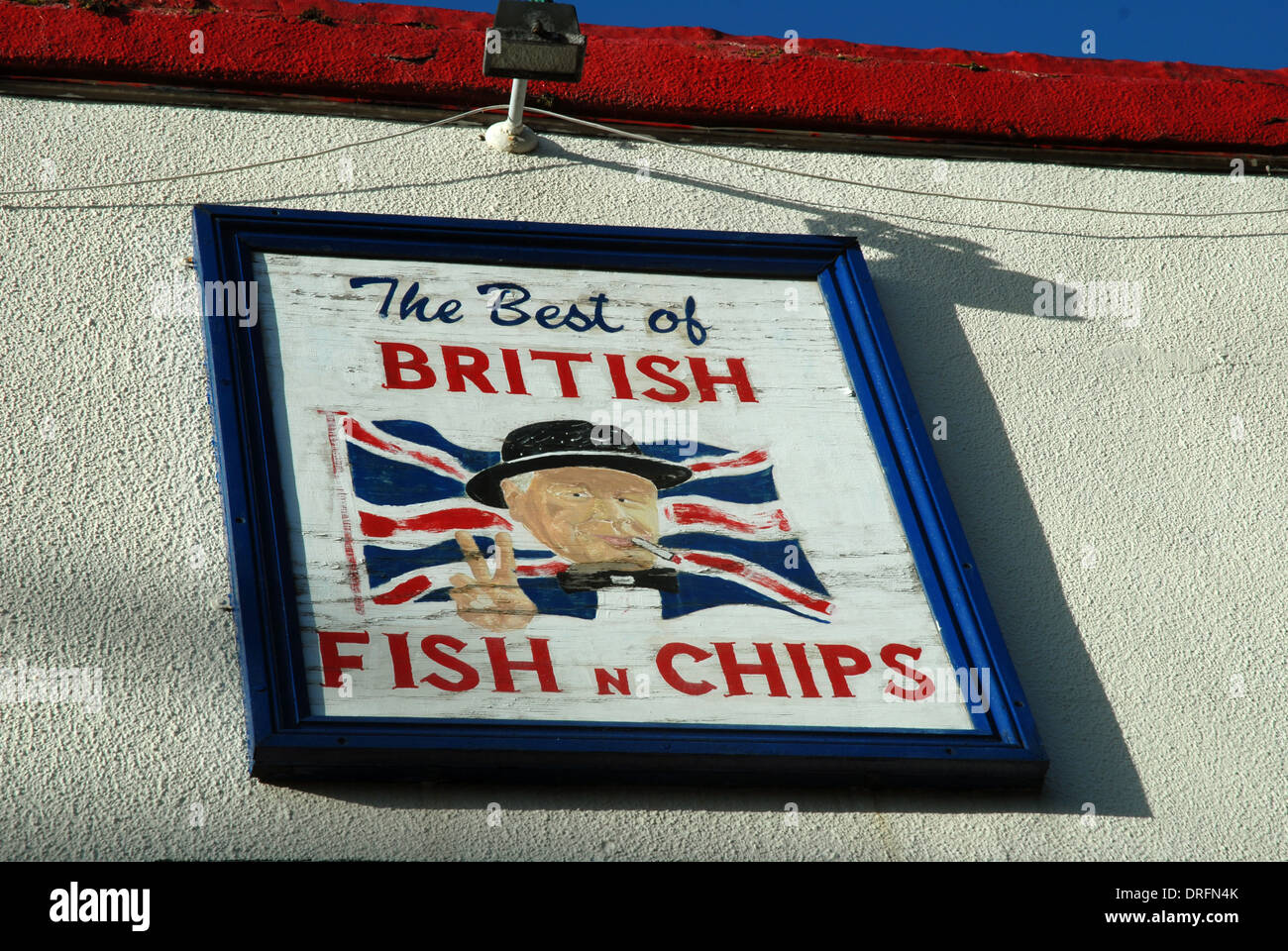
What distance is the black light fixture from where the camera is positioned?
3.57 metres

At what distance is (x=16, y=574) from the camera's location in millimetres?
2871

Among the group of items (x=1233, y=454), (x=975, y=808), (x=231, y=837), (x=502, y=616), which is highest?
(x=1233, y=454)

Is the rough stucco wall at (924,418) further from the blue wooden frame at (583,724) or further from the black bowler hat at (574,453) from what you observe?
the black bowler hat at (574,453)

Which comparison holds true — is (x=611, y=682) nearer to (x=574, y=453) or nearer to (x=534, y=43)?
(x=574, y=453)

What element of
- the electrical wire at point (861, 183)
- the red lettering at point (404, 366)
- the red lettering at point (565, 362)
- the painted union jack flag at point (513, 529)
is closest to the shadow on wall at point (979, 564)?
the electrical wire at point (861, 183)

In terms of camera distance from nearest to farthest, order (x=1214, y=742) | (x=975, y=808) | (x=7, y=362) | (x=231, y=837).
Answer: (x=231, y=837)
(x=975, y=808)
(x=1214, y=742)
(x=7, y=362)

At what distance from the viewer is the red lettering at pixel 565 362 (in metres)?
3.43

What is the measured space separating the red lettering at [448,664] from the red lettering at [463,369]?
0.75 m

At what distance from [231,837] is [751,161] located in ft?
8.47

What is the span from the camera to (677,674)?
114 inches

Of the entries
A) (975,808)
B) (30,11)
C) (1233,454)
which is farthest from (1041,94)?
(30,11)

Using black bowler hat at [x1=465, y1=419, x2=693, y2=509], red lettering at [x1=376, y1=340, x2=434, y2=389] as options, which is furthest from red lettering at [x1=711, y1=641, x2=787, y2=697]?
red lettering at [x1=376, y1=340, x2=434, y2=389]

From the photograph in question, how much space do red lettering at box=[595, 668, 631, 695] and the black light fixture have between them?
1647 mm

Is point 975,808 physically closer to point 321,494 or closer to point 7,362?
point 321,494
